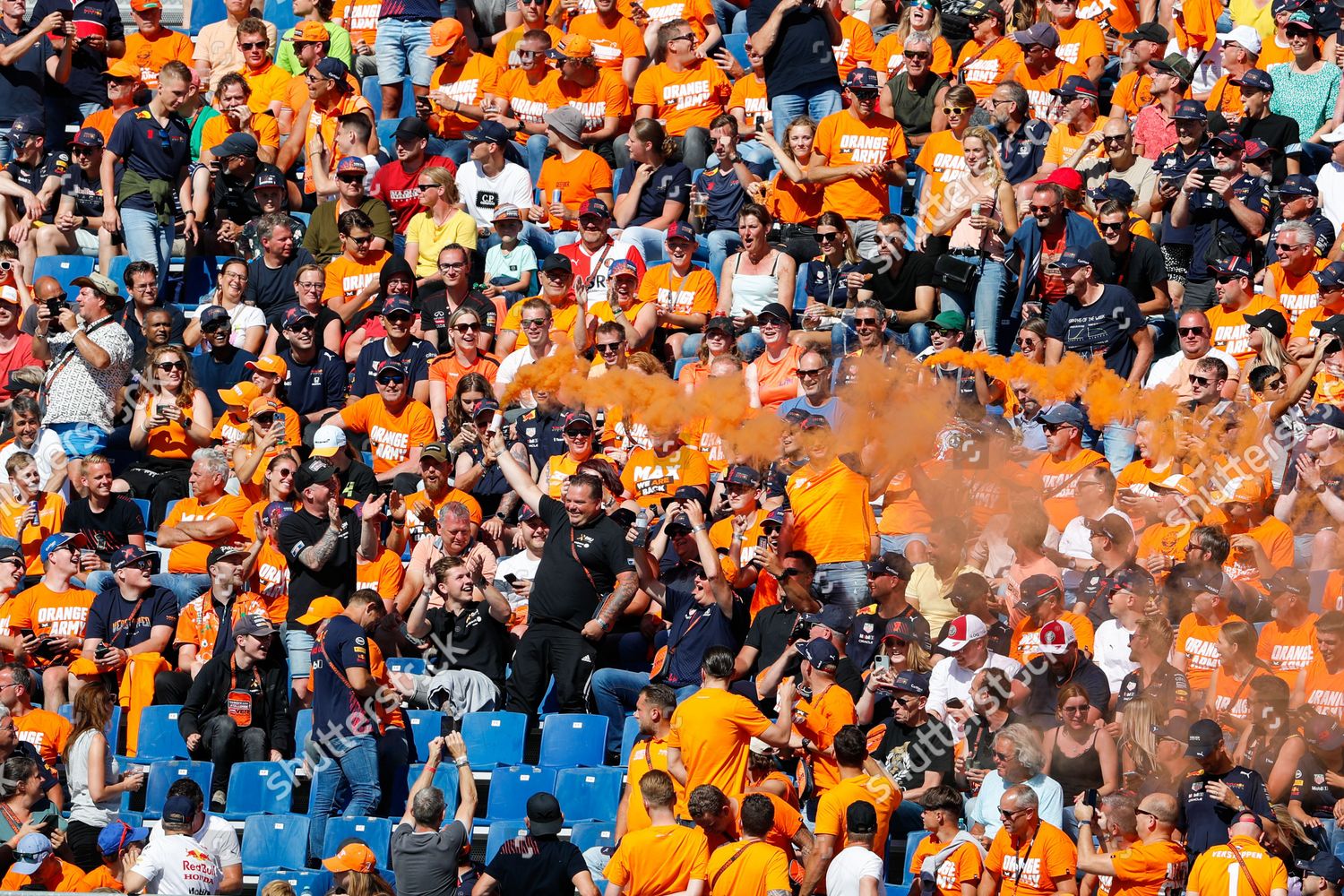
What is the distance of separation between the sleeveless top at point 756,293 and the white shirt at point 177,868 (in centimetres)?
571

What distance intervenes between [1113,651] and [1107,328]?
3190mm

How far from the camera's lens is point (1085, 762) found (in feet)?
37.2

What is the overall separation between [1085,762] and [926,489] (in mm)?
2947

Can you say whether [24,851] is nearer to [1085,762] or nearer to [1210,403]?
[1085,762]

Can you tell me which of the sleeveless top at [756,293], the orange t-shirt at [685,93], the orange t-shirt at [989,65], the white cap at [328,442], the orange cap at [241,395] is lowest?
the orange cap at [241,395]

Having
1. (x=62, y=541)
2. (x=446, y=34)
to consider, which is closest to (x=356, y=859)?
(x=62, y=541)

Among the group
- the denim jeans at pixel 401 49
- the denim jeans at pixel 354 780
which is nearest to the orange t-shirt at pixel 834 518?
the denim jeans at pixel 354 780

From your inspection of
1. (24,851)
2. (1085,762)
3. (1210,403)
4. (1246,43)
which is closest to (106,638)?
(24,851)

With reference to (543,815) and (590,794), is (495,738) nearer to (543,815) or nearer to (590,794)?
(590,794)

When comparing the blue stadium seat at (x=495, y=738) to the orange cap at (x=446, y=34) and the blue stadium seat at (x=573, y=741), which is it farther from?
the orange cap at (x=446, y=34)

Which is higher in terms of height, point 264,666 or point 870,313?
point 870,313

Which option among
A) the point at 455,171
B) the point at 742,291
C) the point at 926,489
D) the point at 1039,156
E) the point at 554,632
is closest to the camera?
the point at 554,632

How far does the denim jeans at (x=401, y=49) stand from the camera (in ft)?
61.7

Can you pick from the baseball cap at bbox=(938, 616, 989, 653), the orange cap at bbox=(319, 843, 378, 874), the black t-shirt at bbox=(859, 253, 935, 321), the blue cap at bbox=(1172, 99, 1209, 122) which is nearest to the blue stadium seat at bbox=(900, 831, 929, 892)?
the baseball cap at bbox=(938, 616, 989, 653)
